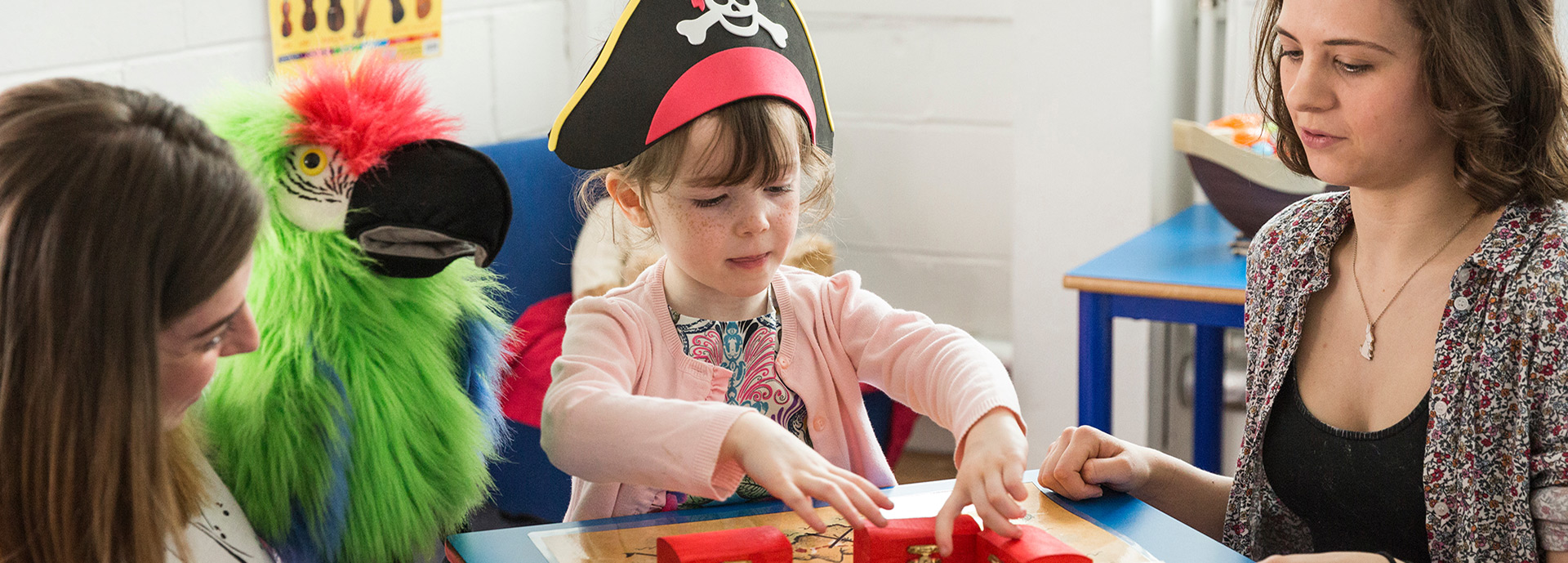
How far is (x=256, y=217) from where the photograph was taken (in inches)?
26.9

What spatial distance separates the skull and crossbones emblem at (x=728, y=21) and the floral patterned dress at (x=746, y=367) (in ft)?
0.85

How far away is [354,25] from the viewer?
6.88 ft

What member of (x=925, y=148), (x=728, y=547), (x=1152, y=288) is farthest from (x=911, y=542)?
(x=925, y=148)

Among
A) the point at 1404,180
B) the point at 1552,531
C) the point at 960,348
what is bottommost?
the point at 1552,531

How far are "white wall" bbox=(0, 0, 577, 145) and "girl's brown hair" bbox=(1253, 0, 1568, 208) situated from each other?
33.3 inches

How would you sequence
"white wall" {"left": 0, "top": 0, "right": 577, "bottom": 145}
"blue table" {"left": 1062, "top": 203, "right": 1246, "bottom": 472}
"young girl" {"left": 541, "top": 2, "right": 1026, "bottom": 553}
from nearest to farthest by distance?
"young girl" {"left": 541, "top": 2, "right": 1026, "bottom": 553} → "white wall" {"left": 0, "top": 0, "right": 577, "bottom": 145} → "blue table" {"left": 1062, "top": 203, "right": 1246, "bottom": 472}

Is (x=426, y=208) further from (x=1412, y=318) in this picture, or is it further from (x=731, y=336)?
(x=1412, y=318)

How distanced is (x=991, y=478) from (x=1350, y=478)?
0.36 meters

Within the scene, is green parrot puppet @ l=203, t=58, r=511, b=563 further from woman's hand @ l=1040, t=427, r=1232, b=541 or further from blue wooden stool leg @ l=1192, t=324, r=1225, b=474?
blue wooden stool leg @ l=1192, t=324, r=1225, b=474

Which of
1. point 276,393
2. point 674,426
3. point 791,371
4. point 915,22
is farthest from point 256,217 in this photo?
point 915,22

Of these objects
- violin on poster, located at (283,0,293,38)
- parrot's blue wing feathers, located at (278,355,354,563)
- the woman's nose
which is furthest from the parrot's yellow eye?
violin on poster, located at (283,0,293,38)

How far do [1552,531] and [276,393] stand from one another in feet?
2.99

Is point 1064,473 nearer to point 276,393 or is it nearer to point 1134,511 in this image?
point 1134,511

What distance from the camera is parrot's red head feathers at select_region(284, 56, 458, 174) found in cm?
82
